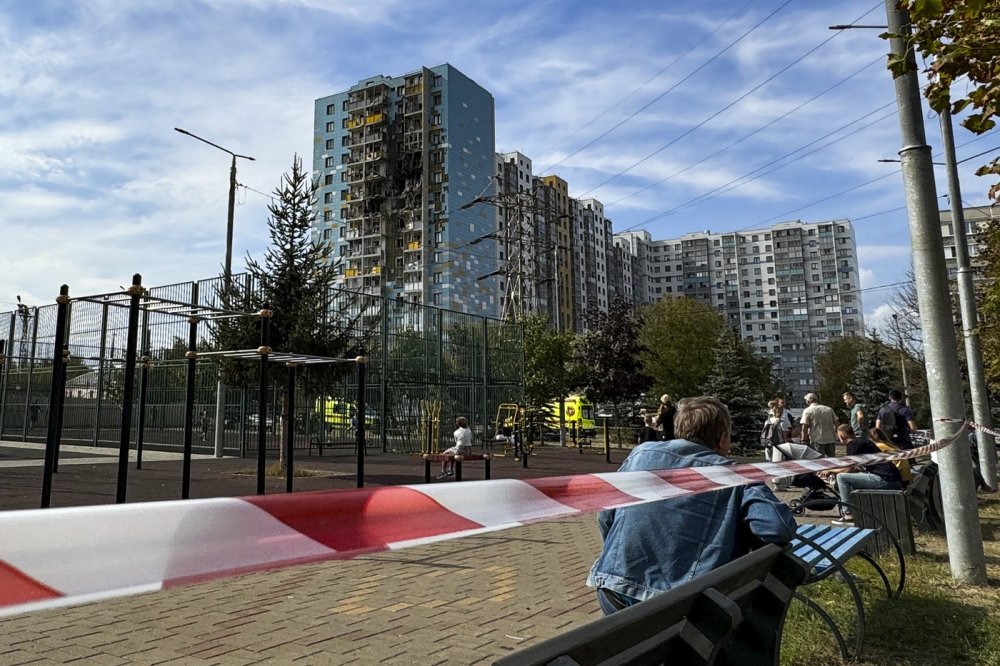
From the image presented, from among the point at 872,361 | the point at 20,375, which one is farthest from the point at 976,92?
the point at 872,361

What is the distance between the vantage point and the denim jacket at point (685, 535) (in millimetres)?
2785

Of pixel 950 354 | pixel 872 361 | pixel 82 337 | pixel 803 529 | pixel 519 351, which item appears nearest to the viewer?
pixel 803 529

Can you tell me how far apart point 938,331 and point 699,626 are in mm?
4991

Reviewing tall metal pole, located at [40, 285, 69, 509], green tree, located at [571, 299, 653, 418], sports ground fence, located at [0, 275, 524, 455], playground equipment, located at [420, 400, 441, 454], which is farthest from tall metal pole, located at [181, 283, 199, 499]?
green tree, located at [571, 299, 653, 418]

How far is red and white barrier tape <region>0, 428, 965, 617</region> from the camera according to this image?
1298 millimetres

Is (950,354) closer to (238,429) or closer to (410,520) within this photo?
(410,520)

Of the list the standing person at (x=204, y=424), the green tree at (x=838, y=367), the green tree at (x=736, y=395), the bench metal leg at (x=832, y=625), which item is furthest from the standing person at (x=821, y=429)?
the green tree at (x=838, y=367)

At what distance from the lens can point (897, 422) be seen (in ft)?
38.6

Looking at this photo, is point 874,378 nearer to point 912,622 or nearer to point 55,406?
point 912,622

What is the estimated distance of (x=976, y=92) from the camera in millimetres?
4289

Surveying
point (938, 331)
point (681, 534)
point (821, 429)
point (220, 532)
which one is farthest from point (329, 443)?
point (220, 532)

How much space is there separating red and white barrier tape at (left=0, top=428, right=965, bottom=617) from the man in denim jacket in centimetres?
58

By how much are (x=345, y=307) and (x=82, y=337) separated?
11741 mm

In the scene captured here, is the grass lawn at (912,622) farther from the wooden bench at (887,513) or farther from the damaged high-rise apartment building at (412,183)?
the damaged high-rise apartment building at (412,183)
